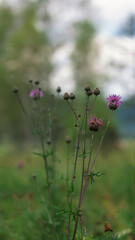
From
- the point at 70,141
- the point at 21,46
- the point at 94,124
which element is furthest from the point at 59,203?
the point at 21,46

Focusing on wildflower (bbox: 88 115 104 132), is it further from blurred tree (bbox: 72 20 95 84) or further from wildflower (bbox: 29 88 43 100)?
blurred tree (bbox: 72 20 95 84)

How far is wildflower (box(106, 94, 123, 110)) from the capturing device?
1149mm

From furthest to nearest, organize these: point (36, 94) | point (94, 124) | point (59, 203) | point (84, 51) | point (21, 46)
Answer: point (84, 51)
point (21, 46)
point (59, 203)
point (36, 94)
point (94, 124)

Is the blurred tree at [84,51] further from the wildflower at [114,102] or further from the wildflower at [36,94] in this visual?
the wildflower at [114,102]

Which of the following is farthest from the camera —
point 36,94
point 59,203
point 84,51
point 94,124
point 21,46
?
point 84,51

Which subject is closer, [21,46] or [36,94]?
[36,94]

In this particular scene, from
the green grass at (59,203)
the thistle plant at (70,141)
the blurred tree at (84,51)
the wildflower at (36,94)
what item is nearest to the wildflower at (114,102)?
the thistle plant at (70,141)

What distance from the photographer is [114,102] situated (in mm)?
1149

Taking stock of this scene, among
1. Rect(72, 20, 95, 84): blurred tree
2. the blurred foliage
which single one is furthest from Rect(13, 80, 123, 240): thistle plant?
Rect(72, 20, 95, 84): blurred tree

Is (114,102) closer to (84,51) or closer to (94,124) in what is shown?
(94,124)

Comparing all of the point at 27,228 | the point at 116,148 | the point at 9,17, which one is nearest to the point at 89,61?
the point at 9,17

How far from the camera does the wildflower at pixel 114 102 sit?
1.15 metres

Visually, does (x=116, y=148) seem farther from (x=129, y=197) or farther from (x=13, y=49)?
(x=13, y=49)

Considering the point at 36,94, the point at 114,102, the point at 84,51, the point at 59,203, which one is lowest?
the point at 59,203
